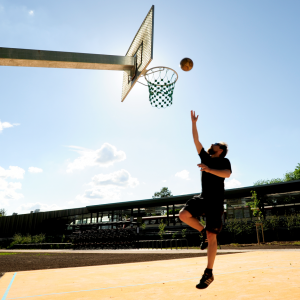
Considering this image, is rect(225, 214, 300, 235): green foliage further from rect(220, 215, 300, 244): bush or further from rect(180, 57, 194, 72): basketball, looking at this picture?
rect(180, 57, 194, 72): basketball

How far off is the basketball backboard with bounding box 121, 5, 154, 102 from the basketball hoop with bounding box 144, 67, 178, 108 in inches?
24.3

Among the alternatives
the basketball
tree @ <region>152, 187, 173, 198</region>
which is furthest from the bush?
tree @ <region>152, 187, 173, 198</region>

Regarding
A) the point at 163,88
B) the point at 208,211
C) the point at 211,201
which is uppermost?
the point at 163,88

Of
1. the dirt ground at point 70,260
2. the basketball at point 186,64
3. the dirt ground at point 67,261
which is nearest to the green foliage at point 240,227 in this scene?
the dirt ground at point 70,260

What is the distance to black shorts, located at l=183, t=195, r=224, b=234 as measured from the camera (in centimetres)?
385

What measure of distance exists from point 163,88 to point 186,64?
131cm

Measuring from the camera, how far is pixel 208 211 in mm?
3900

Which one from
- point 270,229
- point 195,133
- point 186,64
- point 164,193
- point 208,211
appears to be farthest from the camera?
point 164,193

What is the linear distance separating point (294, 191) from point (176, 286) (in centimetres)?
3205

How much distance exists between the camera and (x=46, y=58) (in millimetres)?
6973

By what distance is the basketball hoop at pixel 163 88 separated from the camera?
815 cm

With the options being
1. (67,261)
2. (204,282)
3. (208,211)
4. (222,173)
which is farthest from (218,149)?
(67,261)

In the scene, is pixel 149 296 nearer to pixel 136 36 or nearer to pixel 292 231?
pixel 136 36

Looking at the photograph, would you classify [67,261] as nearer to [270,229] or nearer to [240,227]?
[240,227]
